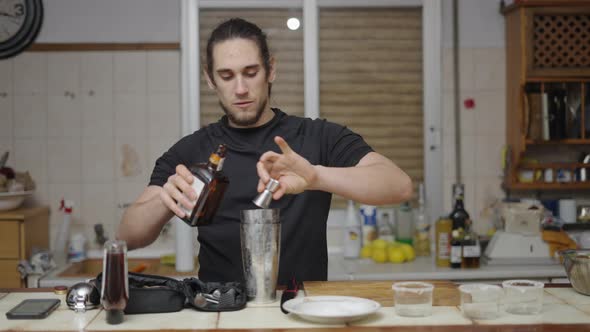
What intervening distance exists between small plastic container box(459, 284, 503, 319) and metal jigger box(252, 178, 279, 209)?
0.46 metres

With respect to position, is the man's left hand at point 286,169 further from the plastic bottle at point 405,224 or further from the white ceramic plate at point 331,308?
the plastic bottle at point 405,224

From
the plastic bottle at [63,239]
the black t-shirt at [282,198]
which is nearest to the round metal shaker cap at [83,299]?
the black t-shirt at [282,198]

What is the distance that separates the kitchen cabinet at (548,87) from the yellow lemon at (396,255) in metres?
0.70

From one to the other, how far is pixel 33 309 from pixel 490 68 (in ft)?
9.07

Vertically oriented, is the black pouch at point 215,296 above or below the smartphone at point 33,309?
above

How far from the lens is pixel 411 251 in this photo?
10.8ft

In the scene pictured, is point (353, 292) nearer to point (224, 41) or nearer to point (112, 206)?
point (224, 41)

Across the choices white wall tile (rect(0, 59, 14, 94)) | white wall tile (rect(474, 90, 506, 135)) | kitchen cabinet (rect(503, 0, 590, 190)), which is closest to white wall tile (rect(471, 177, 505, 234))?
kitchen cabinet (rect(503, 0, 590, 190))

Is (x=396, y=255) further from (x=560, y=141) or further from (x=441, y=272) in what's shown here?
(x=560, y=141)

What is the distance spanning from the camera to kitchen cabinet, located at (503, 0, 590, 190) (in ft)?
11.1

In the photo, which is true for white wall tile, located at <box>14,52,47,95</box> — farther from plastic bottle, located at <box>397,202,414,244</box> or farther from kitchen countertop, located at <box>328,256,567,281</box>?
plastic bottle, located at <box>397,202,414,244</box>

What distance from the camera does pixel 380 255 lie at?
3283 mm

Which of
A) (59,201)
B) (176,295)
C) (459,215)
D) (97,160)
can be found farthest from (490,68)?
(176,295)

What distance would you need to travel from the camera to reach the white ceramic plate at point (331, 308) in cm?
141
